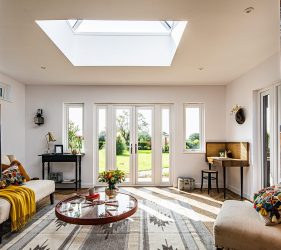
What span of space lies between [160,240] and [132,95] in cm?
356

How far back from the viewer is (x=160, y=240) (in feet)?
9.21

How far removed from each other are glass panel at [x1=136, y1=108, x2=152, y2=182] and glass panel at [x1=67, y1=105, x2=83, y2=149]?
144 centimetres

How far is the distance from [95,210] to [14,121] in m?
3.29

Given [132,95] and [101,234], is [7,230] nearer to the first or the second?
[101,234]

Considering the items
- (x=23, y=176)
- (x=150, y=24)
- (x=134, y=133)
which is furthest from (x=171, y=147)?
(x=23, y=176)

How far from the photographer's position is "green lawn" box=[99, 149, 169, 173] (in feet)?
18.9

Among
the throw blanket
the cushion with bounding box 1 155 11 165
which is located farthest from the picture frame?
the throw blanket

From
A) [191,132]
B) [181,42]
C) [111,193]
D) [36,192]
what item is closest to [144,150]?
[191,132]

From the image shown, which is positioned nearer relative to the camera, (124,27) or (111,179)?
(111,179)

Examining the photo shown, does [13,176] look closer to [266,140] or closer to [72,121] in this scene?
[72,121]

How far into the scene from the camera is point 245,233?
204cm

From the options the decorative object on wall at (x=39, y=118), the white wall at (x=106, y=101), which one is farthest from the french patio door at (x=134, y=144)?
the decorative object on wall at (x=39, y=118)

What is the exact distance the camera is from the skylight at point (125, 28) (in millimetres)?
3934

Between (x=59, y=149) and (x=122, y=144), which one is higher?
(x=122, y=144)
